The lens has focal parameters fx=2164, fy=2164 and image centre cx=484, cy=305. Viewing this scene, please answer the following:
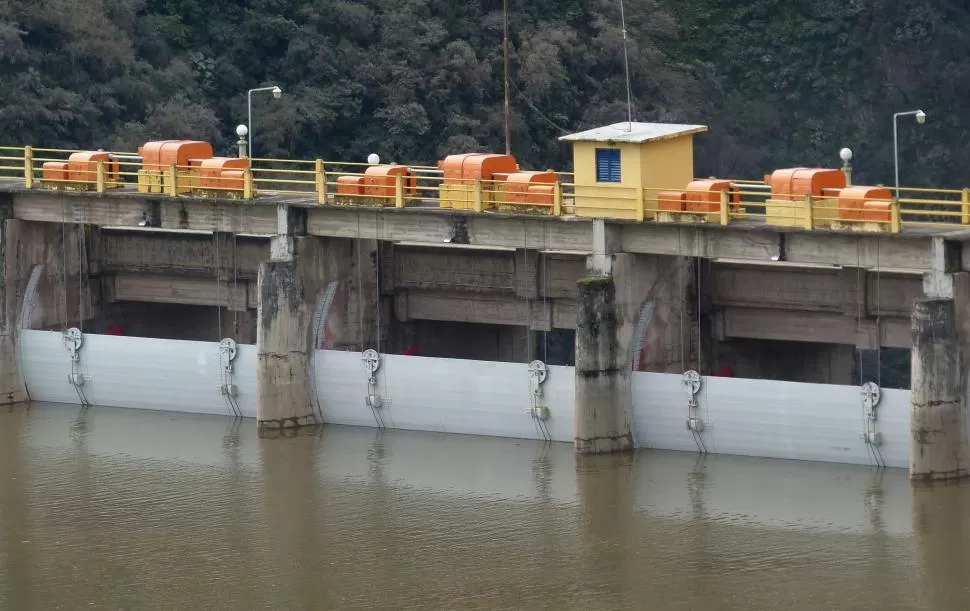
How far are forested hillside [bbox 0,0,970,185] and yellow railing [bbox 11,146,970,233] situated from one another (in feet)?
121

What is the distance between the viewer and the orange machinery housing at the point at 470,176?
199ft

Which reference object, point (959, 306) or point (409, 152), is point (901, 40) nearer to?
point (409, 152)

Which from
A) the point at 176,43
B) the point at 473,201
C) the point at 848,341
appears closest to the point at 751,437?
the point at 848,341

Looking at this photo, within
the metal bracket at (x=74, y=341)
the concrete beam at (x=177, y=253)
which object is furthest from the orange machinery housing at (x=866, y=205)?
the metal bracket at (x=74, y=341)

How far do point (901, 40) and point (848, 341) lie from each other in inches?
2822

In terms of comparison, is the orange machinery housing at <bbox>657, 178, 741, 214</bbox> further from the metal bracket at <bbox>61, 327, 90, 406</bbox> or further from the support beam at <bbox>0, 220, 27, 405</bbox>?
the support beam at <bbox>0, 220, 27, 405</bbox>

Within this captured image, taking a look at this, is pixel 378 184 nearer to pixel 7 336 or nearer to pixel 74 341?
pixel 74 341

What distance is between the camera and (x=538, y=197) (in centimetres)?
5966

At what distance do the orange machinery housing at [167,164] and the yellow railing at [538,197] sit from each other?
3 centimetres

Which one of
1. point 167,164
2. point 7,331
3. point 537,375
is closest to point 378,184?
point 537,375

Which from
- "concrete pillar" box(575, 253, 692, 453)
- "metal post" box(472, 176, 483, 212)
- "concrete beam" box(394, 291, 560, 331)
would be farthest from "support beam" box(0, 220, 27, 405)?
"concrete pillar" box(575, 253, 692, 453)

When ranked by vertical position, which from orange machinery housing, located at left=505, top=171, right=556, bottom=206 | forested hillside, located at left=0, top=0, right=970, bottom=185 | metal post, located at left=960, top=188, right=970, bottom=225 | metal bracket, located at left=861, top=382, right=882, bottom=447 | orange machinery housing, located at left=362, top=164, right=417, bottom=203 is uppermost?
forested hillside, located at left=0, top=0, right=970, bottom=185

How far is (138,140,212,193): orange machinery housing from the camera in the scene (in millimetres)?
66312

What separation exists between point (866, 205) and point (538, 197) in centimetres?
979
